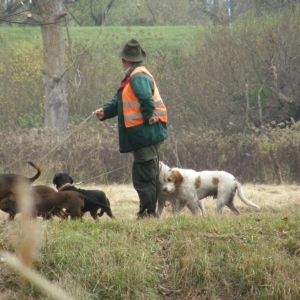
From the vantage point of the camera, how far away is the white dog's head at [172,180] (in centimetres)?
845

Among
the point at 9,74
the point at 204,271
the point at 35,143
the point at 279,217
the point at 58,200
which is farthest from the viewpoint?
the point at 9,74

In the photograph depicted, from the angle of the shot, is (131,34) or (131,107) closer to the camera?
(131,107)

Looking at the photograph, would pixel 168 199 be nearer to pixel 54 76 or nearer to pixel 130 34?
pixel 54 76

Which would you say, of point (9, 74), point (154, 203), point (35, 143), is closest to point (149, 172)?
point (154, 203)

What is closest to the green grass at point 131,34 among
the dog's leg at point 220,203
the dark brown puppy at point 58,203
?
the dog's leg at point 220,203

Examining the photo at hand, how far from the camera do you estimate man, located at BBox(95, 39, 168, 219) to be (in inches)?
296

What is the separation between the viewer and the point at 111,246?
6590mm

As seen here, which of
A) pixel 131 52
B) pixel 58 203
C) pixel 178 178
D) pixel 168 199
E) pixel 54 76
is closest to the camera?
pixel 58 203

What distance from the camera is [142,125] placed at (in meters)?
7.62

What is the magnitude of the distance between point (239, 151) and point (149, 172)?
878 centimetres

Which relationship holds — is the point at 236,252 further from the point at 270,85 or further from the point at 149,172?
the point at 270,85

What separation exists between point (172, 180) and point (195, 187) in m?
0.52

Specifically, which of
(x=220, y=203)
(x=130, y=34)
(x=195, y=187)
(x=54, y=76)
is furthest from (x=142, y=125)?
(x=130, y=34)

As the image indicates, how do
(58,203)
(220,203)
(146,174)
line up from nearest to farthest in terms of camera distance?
1. (58,203)
2. (146,174)
3. (220,203)
